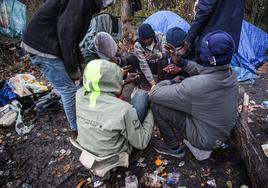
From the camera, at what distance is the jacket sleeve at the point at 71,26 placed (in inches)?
102

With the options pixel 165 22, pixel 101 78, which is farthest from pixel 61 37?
pixel 165 22

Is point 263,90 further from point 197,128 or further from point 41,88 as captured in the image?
point 41,88

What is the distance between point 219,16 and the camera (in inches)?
133

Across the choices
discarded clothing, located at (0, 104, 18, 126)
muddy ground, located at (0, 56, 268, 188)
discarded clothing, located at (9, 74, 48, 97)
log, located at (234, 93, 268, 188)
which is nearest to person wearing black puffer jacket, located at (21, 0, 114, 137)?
muddy ground, located at (0, 56, 268, 188)

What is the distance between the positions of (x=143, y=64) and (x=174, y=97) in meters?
1.96

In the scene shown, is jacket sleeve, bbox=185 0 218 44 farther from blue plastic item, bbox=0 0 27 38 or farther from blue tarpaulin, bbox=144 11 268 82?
blue plastic item, bbox=0 0 27 38

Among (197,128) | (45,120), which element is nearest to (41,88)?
(45,120)

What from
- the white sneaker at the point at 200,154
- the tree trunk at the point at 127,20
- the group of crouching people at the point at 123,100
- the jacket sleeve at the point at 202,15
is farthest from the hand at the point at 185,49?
the tree trunk at the point at 127,20

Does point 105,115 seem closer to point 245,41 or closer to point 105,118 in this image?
point 105,118

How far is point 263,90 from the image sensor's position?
4.69 m

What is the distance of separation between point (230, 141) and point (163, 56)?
5.52 ft

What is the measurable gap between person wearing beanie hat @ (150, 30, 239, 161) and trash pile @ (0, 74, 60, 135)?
2.06m

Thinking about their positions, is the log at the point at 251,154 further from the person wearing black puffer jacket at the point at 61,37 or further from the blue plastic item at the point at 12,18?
the blue plastic item at the point at 12,18

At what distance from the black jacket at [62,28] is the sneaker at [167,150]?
1242mm
